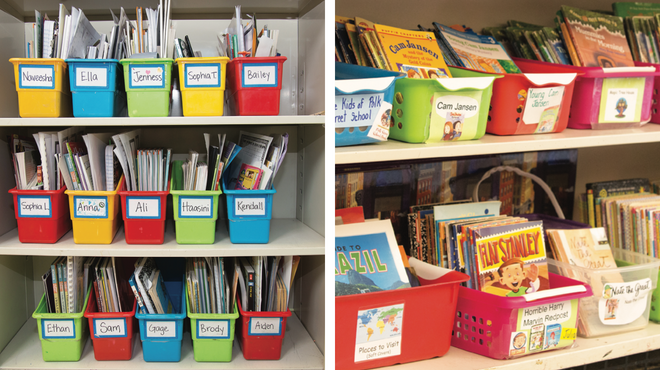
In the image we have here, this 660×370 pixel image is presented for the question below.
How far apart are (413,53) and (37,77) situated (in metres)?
0.98

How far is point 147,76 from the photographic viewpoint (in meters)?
1.19

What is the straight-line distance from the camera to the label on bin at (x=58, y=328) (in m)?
1.25

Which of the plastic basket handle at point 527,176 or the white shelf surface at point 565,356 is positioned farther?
the plastic basket handle at point 527,176

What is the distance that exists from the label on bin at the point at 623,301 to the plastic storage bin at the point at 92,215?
1379mm

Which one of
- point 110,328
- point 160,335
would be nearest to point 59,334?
point 110,328

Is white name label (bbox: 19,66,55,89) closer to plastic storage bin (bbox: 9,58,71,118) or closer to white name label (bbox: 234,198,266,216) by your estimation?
plastic storage bin (bbox: 9,58,71,118)

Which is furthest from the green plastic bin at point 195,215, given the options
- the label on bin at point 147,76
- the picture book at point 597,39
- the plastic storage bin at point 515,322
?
the picture book at point 597,39

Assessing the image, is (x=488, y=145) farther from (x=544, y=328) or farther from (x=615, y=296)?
(x=615, y=296)

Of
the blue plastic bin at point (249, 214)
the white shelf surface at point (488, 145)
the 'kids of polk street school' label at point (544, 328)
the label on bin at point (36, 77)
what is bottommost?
the 'kids of polk street school' label at point (544, 328)

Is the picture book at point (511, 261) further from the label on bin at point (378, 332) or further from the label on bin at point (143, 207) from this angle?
the label on bin at point (143, 207)

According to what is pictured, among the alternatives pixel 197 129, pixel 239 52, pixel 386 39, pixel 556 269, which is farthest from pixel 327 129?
pixel 556 269

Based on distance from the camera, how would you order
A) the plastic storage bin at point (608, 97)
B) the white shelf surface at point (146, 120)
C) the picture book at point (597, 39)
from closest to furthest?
the white shelf surface at point (146, 120) < the plastic storage bin at point (608, 97) < the picture book at point (597, 39)

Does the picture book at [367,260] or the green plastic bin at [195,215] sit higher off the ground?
the green plastic bin at [195,215]

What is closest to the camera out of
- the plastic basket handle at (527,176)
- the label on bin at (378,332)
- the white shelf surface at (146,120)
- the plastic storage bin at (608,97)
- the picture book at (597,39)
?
the white shelf surface at (146,120)
